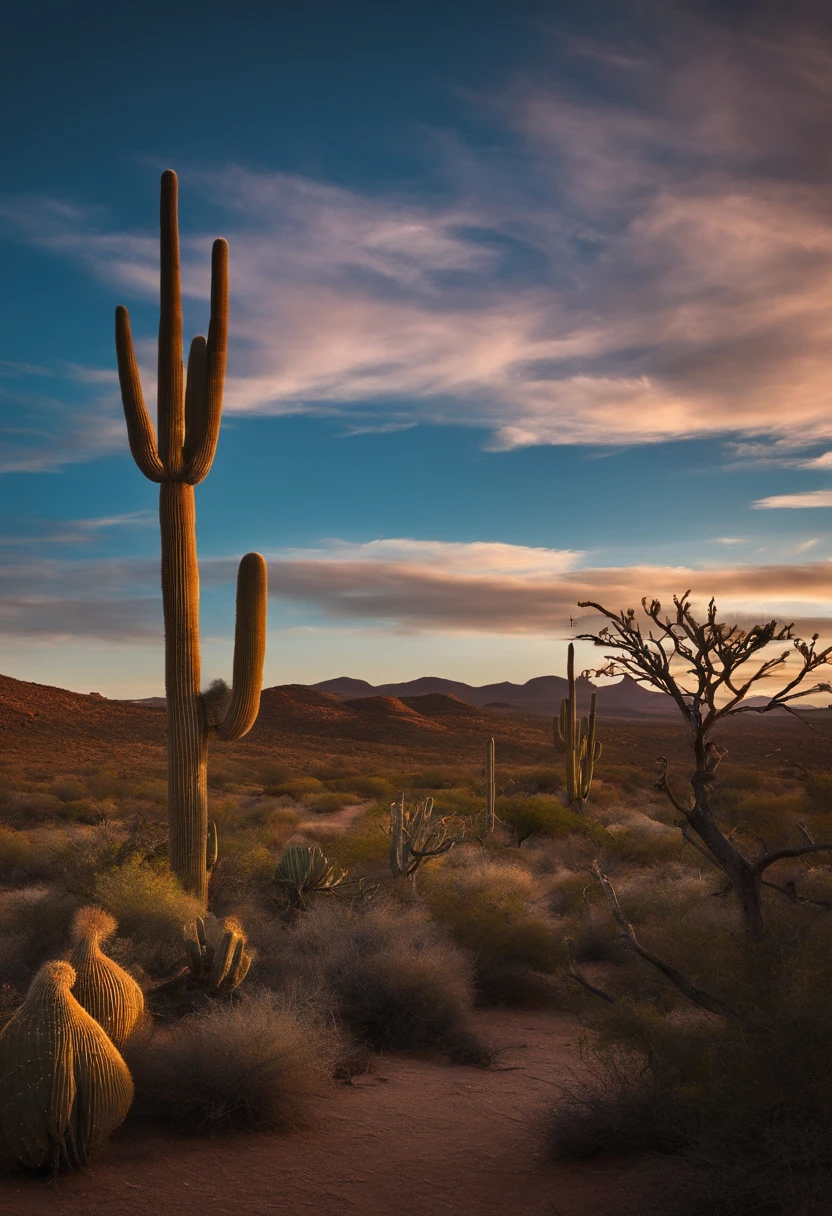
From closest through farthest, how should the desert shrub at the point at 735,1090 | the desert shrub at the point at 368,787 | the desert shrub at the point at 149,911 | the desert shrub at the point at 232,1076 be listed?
the desert shrub at the point at 735,1090, the desert shrub at the point at 232,1076, the desert shrub at the point at 149,911, the desert shrub at the point at 368,787

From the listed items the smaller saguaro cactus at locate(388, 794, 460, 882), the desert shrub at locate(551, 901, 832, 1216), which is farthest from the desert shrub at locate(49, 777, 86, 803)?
the desert shrub at locate(551, 901, 832, 1216)

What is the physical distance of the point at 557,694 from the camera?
192m

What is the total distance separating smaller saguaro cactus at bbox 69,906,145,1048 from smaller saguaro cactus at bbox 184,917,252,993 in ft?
3.86

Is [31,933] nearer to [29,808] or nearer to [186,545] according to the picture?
[186,545]

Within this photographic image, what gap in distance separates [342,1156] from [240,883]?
693 cm

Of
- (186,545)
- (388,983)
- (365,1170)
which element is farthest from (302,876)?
(365,1170)

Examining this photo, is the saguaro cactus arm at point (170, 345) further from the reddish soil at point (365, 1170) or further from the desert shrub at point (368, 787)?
the desert shrub at point (368, 787)

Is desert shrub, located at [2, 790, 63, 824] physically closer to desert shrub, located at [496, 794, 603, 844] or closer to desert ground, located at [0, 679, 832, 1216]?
desert ground, located at [0, 679, 832, 1216]

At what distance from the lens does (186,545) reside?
11.6 meters

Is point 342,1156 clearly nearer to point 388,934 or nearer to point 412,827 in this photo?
point 388,934

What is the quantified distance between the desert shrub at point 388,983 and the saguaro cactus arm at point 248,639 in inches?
110

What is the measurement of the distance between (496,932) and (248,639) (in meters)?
4.48

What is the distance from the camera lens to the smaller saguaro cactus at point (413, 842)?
13.2m

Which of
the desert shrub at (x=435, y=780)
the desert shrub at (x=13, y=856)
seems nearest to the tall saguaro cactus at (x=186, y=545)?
the desert shrub at (x=13, y=856)
